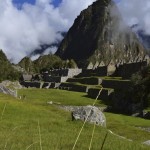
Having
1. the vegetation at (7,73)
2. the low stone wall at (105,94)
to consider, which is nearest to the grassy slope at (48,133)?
the low stone wall at (105,94)

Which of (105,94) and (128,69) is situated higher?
(128,69)

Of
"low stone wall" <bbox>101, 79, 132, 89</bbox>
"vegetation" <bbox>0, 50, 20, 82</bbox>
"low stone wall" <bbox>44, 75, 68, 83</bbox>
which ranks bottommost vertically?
"low stone wall" <bbox>101, 79, 132, 89</bbox>

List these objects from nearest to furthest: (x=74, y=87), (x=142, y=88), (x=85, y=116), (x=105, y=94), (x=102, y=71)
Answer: (x=85, y=116) < (x=142, y=88) < (x=105, y=94) < (x=74, y=87) < (x=102, y=71)

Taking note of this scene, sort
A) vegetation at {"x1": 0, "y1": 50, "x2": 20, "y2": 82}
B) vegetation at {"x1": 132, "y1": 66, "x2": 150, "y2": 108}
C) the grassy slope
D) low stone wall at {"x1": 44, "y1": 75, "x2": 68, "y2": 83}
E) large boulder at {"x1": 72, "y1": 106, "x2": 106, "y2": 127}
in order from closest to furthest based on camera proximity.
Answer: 1. the grassy slope
2. large boulder at {"x1": 72, "y1": 106, "x2": 106, "y2": 127}
3. vegetation at {"x1": 132, "y1": 66, "x2": 150, "y2": 108}
4. low stone wall at {"x1": 44, "y1": 75, "x2": 68, "y2": 83}
5. vegetation at {"x1": 0, "y1": 50, "x2": 20, "y2": 82}

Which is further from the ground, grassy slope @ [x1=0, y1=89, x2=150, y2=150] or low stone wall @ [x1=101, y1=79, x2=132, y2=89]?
low stone wall @ [x1=101, y1=79, x2=132, y2=89]

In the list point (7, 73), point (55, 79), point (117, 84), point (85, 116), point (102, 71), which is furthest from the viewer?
point (7, 73)

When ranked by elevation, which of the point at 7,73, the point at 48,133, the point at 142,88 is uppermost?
the point at 7,73

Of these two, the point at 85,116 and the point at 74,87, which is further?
the point at 74,87

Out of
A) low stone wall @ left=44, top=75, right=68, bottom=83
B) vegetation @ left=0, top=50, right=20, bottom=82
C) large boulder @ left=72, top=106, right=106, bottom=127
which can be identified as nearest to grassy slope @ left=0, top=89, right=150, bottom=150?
large boulder @ left=72, top=106, right=106, bottom=127

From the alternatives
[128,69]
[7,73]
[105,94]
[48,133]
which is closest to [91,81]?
[128,69]

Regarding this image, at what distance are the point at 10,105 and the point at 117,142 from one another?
2163 centimetres

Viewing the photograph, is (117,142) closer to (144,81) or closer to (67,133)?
(67,133)

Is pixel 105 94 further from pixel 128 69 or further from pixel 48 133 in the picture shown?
pixel 48 133

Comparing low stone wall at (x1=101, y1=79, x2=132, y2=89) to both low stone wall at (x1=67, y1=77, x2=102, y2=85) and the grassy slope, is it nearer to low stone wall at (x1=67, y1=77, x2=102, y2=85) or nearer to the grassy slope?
low stone wall at (x1=67, y1=77, x2=102, y2=85)
